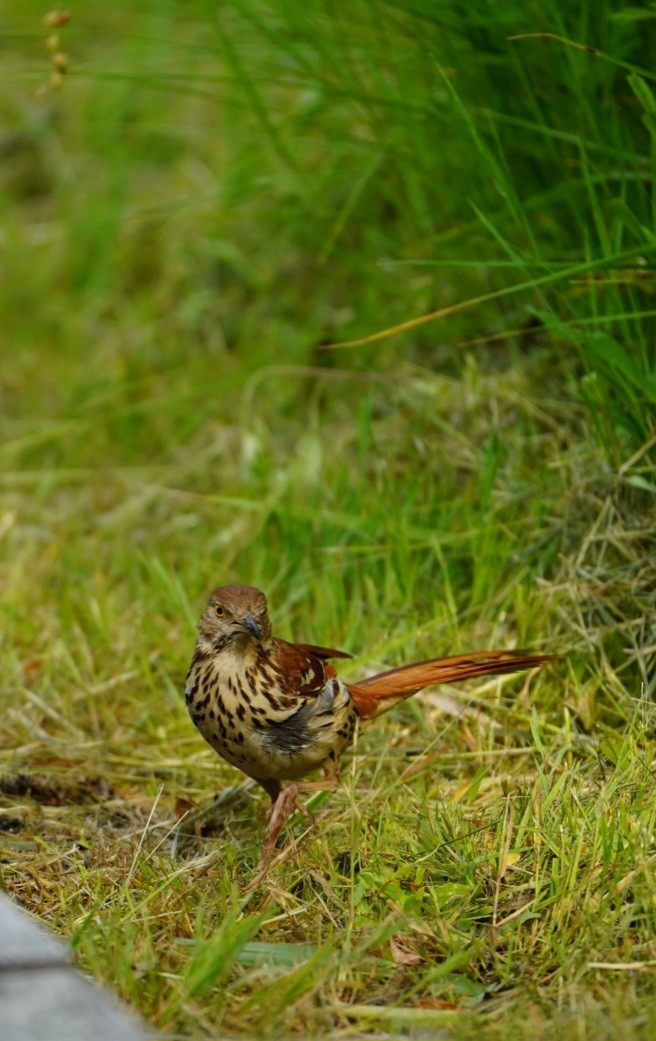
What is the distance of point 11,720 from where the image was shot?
13.2 ft

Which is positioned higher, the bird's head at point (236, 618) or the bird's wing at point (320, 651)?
the bird's head at point (236, 618)

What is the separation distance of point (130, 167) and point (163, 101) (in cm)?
37

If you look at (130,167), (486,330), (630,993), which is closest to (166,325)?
(130,167)

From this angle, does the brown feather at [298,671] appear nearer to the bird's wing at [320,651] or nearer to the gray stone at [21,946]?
the bird's wing at [320,651]

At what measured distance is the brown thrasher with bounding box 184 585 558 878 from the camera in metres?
3.22

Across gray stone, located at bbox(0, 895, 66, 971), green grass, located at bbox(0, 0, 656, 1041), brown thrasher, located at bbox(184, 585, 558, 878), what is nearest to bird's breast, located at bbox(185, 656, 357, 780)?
brown thrasher, located at bbox(184, 585, 558, 878)

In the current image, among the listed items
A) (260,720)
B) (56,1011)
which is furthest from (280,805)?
(56,1011)

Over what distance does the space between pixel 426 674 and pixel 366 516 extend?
3.40 feet

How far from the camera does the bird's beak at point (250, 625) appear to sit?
329 cm

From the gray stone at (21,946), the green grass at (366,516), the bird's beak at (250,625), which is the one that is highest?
the gray stone at (21,946)

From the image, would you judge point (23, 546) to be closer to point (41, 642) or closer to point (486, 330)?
point (41, 642)

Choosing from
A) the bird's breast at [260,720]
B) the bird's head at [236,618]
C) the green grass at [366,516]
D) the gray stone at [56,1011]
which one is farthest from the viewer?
the bird's head at [236,618]

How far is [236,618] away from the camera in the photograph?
11.0 feet

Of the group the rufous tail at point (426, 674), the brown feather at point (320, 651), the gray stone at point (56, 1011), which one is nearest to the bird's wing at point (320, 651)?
the brown feather at point (320, 651)
